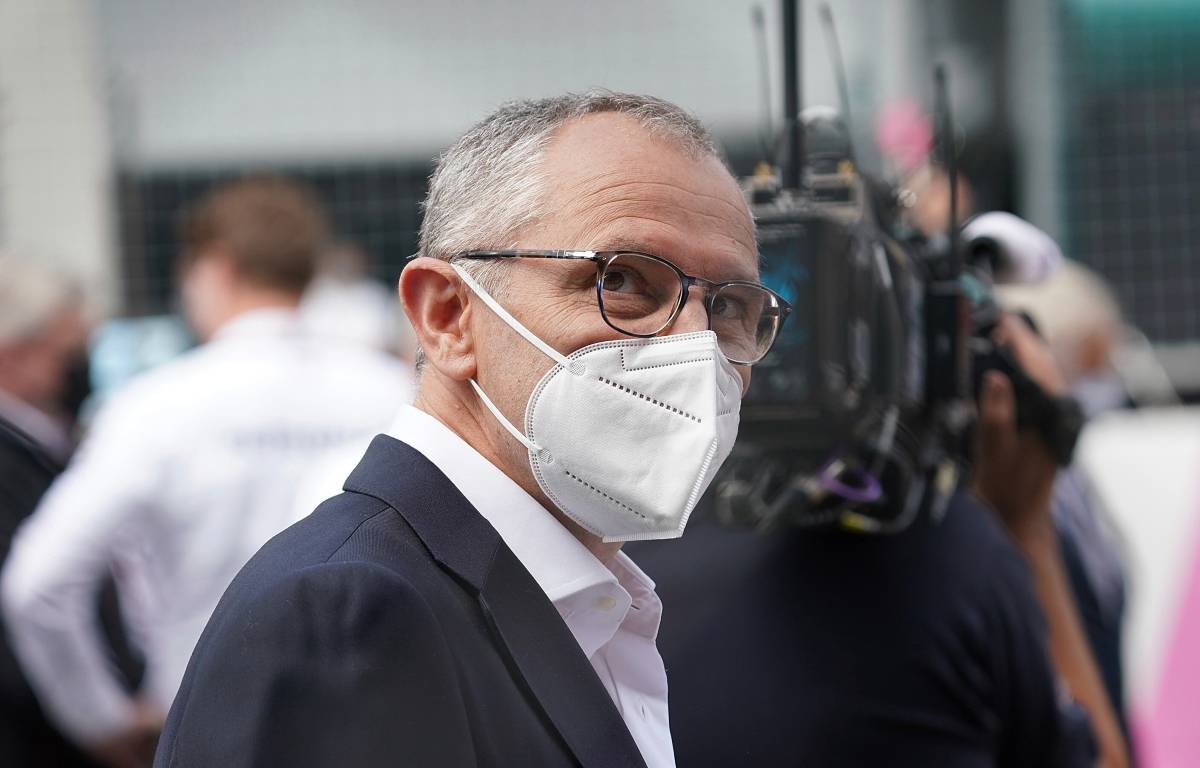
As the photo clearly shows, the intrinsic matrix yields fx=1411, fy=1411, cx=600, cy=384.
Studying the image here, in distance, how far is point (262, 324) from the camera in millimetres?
2895

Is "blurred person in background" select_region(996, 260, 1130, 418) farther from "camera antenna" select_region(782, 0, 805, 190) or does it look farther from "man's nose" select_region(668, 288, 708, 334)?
"man's nose" select_region(668, 288, 708, 334)

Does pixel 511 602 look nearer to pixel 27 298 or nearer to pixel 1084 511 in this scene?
pixel 1084 511

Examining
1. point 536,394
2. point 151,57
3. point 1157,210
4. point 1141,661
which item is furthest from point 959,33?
Result: point 536,394

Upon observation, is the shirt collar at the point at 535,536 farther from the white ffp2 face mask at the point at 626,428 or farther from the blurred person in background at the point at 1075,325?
the blurred person in background at the point at 1075,325

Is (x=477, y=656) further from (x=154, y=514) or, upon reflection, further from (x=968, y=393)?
(x=154, y=514)

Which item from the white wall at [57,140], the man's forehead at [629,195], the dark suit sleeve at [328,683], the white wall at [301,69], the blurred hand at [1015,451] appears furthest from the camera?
the white wall at [57,140]

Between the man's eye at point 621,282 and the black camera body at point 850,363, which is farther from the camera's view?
the black camera body at point 850,363

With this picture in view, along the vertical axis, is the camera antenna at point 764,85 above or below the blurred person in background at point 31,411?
above

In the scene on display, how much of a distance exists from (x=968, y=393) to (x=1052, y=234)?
4.50 meters

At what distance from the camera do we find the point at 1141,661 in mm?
5430

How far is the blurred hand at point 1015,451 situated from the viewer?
6.89 feet

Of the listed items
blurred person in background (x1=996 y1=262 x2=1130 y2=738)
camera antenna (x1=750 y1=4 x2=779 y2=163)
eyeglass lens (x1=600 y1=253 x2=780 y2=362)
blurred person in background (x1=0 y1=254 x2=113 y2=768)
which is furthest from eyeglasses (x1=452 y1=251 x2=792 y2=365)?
blurred person in background (x1=0 y1=254 x2=113 y2=768)

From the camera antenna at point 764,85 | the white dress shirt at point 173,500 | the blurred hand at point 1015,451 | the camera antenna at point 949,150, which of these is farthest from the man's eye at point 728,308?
the white dress shirt at point 173,500

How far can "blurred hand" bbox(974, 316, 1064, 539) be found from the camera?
6.89 feet
